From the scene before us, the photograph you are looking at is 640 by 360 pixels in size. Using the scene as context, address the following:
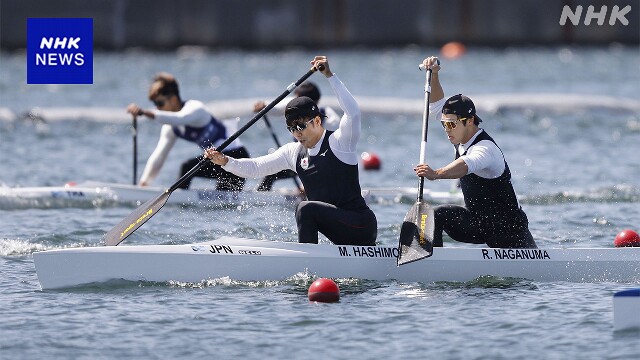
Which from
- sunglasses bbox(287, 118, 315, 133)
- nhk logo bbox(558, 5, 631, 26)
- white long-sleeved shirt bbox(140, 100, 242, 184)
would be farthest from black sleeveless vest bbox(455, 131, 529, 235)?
nhk logo bbox(558, 5, 631, 26)

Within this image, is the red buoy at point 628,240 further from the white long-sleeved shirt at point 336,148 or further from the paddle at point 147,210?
the paddle at point 147,210

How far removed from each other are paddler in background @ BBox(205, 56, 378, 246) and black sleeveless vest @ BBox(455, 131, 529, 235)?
2.64 feet

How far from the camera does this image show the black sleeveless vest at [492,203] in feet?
33.1

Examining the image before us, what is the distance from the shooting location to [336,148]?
392 inches

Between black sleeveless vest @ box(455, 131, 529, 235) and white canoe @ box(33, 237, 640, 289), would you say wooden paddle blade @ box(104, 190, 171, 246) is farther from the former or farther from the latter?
black sleeveless vest @ box(455, 131, 529, 235)

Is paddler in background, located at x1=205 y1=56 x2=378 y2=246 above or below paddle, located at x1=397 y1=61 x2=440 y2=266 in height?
above

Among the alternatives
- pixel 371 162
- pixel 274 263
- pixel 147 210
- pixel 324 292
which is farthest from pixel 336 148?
pixel 371 162

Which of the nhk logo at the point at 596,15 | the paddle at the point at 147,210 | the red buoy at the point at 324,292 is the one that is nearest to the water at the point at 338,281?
the red buoy at the point at 324,292

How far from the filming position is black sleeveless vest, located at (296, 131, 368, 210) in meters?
9.98

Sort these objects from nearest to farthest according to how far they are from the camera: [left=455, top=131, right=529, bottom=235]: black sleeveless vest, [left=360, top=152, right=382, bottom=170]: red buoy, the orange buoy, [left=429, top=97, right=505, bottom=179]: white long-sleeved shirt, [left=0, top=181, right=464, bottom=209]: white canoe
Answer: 1. [left=429, top=97, right=505, bottom=179]: white long-sleeved shirt
2. [left=455, top=131, right=529, bottom=235]: black sleeveless vest
3. [left=0, top=181, right=464, bottom=209]: white canoe
4. [left=360, top=152, right=382, bottom=170]: red buoy
5. the orange buoy

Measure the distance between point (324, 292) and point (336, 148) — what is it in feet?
3.80

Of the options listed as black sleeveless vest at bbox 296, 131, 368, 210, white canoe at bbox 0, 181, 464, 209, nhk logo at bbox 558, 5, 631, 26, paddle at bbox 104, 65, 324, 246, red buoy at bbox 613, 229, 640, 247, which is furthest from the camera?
nhk logo at bbox 558, 5, 631, 26

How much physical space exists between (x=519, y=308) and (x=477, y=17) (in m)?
41.8

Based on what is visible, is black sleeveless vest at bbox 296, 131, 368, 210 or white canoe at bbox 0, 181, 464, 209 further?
white canoe at bbox 0, 181, 464, 209
